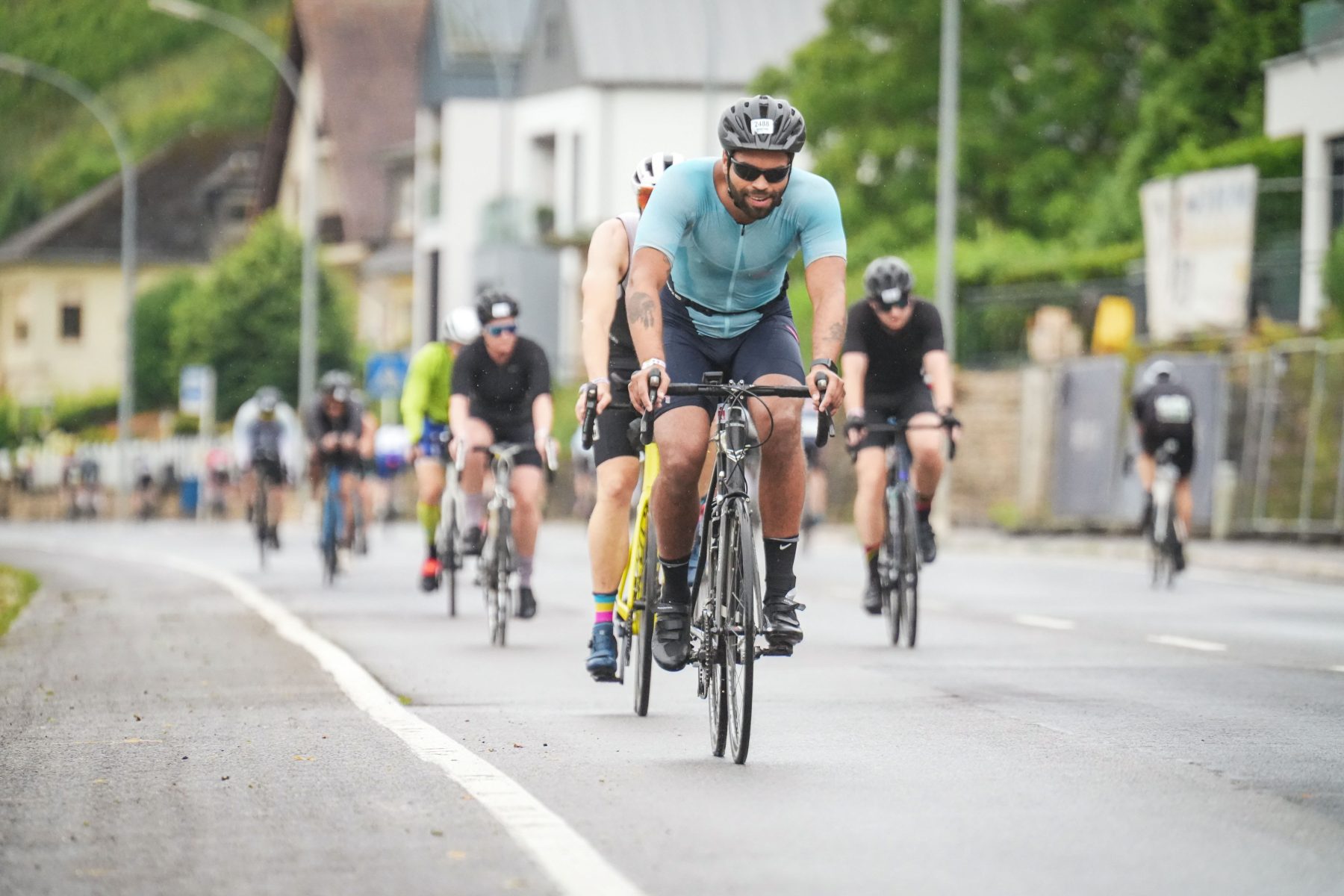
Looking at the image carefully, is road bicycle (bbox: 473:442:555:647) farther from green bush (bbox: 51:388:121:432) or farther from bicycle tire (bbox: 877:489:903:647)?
green bush (bbox: 51:388:121:432)

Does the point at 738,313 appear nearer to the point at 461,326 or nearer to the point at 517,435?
the point at 517,435

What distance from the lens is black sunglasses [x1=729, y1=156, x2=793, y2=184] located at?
7672mm

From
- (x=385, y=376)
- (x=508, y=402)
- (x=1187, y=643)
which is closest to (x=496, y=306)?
(x=508, y=402)

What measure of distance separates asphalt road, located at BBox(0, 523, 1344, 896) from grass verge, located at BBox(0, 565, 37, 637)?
1843mm

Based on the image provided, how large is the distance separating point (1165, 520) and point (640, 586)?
1109cm

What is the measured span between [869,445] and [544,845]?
7288mm

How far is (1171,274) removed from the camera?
2961 centimetres

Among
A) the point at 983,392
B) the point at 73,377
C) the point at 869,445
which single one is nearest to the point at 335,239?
the point at 73,377

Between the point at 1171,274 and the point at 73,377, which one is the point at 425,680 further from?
the point at 73,377

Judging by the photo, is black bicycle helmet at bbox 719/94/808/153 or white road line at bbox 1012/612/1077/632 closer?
black bicycle helmet at bbox 719/94/808/153

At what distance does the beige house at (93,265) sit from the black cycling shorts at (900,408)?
78657 millimetres

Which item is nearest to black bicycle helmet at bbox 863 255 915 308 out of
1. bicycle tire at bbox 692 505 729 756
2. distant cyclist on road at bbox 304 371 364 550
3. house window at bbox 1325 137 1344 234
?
bicycle tire at bbox 692 505 729 756

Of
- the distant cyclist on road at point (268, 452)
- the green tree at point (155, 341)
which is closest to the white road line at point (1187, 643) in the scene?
the distant cyclist on road at point (268, 452)

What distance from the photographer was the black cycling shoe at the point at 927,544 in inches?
496
